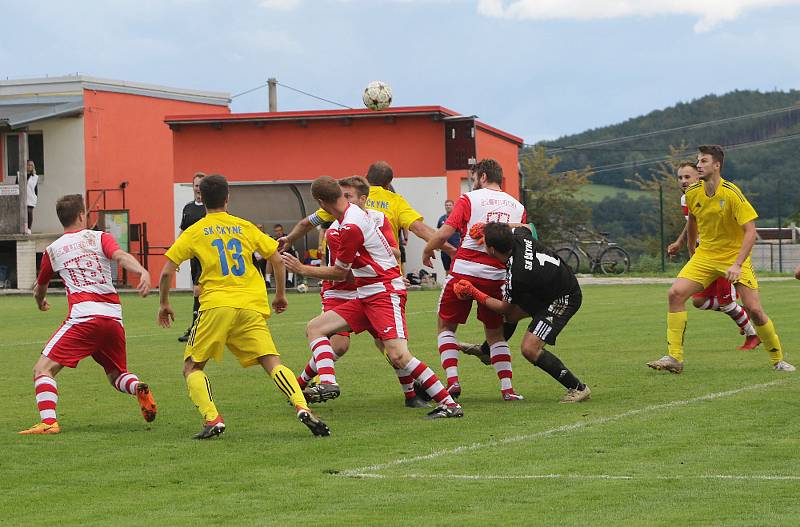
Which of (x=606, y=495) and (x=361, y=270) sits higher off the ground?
(x=361, y=270)

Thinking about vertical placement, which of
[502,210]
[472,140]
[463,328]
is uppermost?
[472,140]

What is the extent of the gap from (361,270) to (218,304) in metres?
1.37

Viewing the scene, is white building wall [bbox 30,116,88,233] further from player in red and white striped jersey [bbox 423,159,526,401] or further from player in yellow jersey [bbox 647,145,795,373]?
player in red and white striped jersey [bbox 423,159,526,401]

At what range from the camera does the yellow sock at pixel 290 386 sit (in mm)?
9008

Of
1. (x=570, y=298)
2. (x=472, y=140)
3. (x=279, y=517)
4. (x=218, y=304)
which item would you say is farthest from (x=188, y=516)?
(x=472, y=140)

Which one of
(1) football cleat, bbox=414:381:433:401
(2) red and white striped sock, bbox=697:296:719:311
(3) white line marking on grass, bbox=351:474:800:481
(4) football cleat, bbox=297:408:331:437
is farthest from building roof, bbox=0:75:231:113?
(3) white line marking on grass, bbox=351:474:800:481

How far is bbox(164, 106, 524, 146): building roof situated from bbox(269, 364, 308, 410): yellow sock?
2641 centimetres

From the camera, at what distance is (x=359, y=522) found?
20.5 ft

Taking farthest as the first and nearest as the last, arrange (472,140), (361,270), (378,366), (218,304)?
(472,140)
(378,366)
(361,270)
(218,304)

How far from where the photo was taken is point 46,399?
9.68 m

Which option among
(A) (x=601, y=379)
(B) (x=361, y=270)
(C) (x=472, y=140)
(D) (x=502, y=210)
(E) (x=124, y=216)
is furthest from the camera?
(E) (x=124, y=216)

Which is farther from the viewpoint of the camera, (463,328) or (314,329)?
(463,328)

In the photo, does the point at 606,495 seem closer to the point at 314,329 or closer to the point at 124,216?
the point at 314,329

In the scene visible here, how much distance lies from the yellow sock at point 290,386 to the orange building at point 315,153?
26.0 metres
